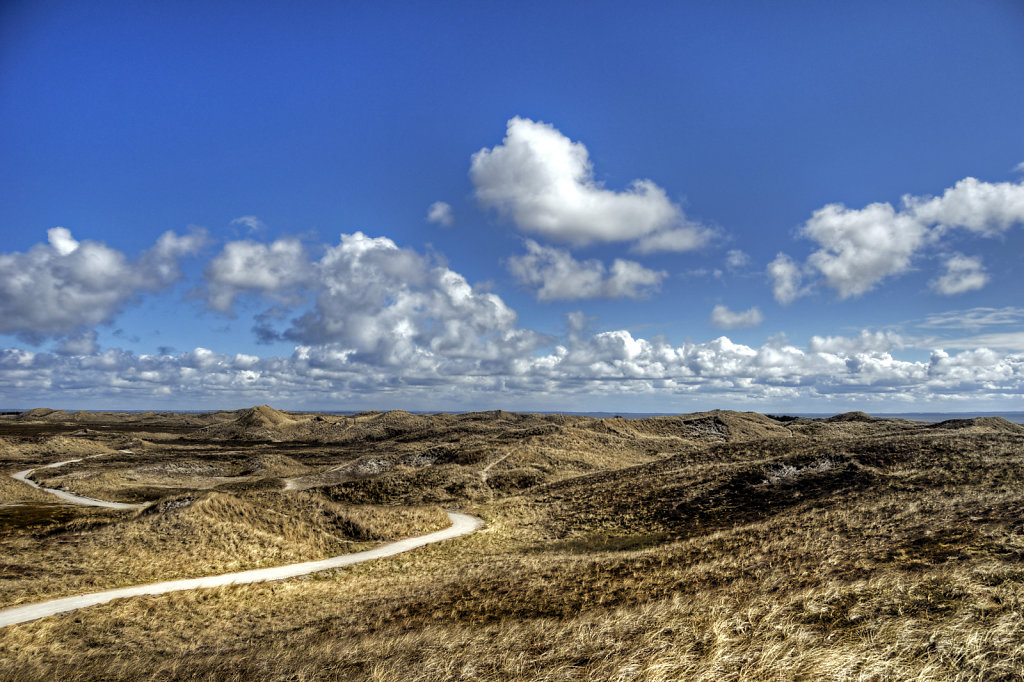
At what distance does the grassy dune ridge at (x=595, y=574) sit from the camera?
10.5 metres

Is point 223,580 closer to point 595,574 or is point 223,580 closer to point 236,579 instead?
point 236,579

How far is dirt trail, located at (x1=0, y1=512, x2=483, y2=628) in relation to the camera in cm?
2280

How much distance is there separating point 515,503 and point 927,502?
36.4 m

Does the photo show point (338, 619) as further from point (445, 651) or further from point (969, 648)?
point (969, 648)

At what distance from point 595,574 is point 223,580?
21252mm

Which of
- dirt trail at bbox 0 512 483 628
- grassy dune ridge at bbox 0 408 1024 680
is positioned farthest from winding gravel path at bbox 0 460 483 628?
grassy dune ridge at bbox 0 408 1024 680

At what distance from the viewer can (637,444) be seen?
94625 mm

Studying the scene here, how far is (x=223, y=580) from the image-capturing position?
29172 mm

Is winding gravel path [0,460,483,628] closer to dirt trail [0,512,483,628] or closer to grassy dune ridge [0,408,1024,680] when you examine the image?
dirt trail [0,512,483,628]

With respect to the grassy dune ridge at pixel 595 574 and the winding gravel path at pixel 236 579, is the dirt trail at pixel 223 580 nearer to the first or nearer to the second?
the winding gravel path at pixel 236 579

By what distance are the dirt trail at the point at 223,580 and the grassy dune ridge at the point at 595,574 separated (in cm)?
149

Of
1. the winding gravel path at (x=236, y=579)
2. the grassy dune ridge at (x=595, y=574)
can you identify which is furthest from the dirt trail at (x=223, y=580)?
the grassy dune ridge at (x=595, y=574)

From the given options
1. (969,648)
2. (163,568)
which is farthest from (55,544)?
(969,648)

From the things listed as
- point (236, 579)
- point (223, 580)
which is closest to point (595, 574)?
point (236, 579)
